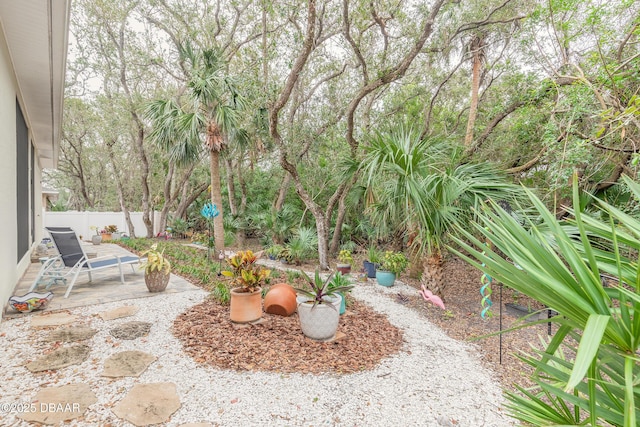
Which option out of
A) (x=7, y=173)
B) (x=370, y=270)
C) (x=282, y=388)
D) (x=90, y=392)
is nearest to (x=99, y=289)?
(x=7, y=173)

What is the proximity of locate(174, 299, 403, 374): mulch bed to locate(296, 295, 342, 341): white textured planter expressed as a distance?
93mm

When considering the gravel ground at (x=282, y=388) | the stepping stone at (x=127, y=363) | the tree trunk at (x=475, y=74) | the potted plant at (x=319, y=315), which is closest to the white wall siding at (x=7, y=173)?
the gravel ground at (x=282, y=388)

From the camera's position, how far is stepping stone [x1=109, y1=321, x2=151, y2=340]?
3.15m

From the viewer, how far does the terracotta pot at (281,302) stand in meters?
3.88

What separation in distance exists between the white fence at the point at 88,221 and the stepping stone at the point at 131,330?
38.7 ft

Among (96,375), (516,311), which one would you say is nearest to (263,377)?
(96,375)

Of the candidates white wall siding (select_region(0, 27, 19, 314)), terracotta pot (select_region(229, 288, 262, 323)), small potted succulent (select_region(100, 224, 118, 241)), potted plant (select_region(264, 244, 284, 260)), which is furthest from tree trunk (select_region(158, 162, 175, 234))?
terracotta pot (select_region(229, 288, 262, 323))

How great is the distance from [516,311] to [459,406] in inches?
123

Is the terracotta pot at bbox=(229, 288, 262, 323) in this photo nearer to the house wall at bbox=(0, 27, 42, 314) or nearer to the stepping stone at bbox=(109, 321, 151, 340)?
the stepping stone at bbox=(109, 321, 151, 340)

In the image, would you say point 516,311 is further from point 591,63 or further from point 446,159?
point 591,63

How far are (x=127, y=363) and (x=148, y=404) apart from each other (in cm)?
73

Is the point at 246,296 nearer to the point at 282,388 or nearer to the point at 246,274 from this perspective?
the point at 246,274

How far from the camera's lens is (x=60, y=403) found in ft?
6.76

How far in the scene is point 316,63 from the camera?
27.1ft
